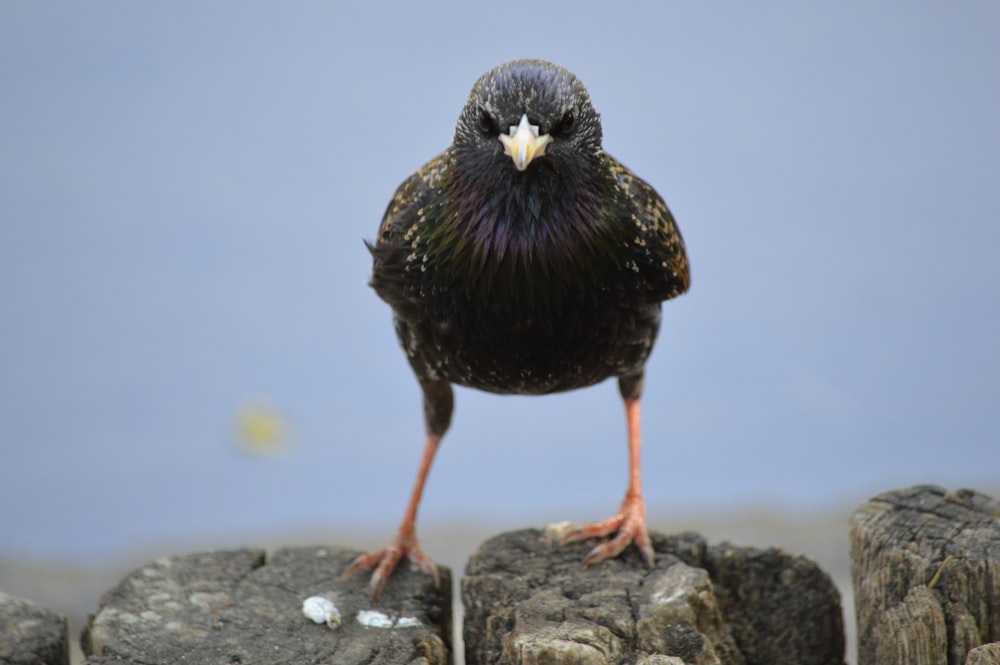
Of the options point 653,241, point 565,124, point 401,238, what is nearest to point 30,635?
point 401,238

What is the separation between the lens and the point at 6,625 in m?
3.21

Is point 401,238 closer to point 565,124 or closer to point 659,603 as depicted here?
point 565,124

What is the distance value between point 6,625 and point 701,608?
1.89 metres

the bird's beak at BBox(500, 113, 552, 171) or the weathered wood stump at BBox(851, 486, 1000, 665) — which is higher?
the bird's beak at BBox(500, 113, 552, 171)

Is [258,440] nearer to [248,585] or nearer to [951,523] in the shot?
[248,585]

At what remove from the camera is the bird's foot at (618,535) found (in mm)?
3594

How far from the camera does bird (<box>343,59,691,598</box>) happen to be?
3285 mm

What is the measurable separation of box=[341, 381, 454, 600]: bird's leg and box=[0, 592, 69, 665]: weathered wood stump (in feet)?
2.68

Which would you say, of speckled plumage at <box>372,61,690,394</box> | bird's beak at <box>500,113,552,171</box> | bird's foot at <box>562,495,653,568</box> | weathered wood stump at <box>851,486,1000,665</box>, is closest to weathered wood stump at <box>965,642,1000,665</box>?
weathered wood stump at <box>851,486,1000,665</box>

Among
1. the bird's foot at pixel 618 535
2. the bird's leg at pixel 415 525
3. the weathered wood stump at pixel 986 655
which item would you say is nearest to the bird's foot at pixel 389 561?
the bird's leg at pixel 415 525

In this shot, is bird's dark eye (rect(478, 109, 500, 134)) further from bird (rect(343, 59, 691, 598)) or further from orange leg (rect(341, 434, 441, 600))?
orange leg (rect(341, 434, 441, 600))

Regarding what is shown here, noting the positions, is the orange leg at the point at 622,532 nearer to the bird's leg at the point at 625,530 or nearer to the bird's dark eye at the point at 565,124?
the bird's leg at the point at 625,530

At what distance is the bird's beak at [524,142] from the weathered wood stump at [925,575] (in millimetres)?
1349

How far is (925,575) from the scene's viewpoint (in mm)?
3012
